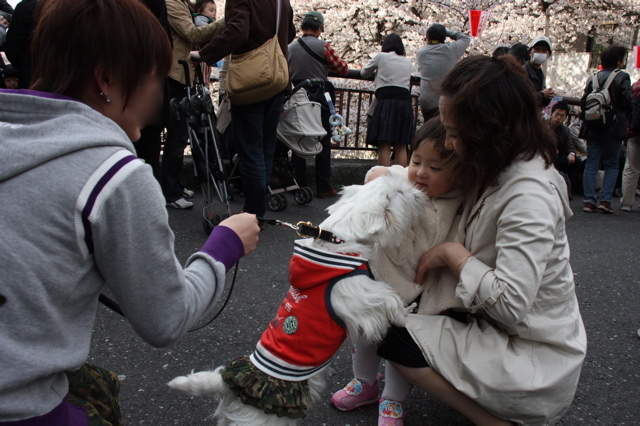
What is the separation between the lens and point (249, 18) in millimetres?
→ 3891

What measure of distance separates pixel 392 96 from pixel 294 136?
162cm

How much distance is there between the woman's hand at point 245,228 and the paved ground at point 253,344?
1061 millimetres

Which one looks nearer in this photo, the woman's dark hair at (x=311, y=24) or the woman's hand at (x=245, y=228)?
the woman's hand at (x=245, y=228)

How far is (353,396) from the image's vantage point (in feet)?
7.18

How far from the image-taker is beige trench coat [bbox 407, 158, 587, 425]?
5.20ft

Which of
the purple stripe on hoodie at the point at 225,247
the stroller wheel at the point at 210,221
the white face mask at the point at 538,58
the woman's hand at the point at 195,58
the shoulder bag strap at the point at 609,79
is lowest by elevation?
the stroller wheel at the point at 210,221

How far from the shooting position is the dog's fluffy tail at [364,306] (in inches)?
64.1

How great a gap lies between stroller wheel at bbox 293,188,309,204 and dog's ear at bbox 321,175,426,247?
12.5 ft

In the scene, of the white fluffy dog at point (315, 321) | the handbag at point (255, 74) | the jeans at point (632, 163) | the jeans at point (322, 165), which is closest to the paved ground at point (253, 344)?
the white fluffy dog at point (315, 321)

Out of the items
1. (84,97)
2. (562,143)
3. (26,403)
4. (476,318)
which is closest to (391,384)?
(476,318)

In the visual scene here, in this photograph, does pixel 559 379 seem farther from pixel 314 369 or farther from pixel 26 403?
pixel 26 403

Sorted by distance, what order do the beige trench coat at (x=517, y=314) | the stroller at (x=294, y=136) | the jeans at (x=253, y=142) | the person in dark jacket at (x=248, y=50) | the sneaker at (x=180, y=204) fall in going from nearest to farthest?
1. the beige trench coat at (x=517, y=314)
2. the person in dark jacket at (x=248, y=50)
3. the jeans at (x=253, y=142)
4. the sneaker at (x=180, y=204)
5. the stroller at (x=294, y=136)

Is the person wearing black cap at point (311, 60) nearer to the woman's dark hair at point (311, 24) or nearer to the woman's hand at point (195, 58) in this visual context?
the woman's dark hair at point (311, 24)

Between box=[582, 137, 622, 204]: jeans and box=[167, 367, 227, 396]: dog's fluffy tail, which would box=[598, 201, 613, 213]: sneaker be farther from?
box=[167, 367, 227, 396]: dog's fluffy tail
